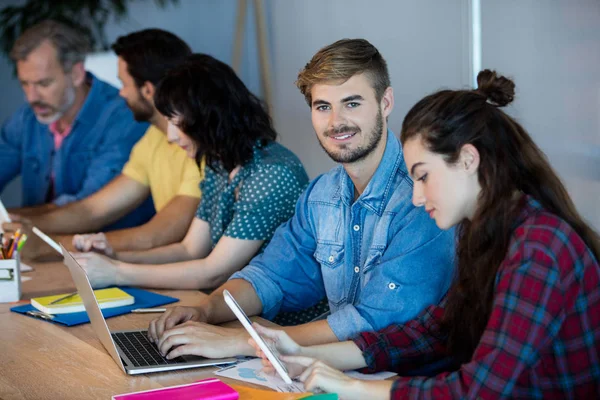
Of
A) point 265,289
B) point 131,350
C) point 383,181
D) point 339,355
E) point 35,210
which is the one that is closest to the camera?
point 339,355

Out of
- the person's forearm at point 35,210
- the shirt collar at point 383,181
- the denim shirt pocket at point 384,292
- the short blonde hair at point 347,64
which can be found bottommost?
the person's forearm at point 35,210

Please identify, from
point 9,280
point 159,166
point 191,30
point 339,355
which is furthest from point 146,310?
point 191,30

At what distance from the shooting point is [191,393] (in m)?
1.38

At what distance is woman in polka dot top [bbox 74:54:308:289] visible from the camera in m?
2.30

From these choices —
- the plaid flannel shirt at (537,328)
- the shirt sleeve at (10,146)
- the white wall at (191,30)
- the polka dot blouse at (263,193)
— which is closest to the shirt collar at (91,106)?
the shirt sleeve at (10,146)

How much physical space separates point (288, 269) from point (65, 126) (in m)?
2.09

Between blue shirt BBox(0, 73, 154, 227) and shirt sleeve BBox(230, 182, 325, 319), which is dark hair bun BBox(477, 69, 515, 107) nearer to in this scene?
shirt sleeve BBox(230, 182, 325, 319)

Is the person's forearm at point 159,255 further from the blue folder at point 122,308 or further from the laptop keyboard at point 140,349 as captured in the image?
the laptop keyboard at point 140,349

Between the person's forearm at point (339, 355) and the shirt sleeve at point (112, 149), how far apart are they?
211 centimetres

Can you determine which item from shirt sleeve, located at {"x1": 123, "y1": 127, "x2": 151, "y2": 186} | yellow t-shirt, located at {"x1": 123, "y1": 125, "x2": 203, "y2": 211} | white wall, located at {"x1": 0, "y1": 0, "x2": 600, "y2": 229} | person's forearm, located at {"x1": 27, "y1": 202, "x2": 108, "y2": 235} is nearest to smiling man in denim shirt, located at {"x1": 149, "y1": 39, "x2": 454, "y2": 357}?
white wall, located at {"x1": 0, "y1": 0, "x2": 600, "y2": 229}

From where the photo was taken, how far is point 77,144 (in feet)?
12.0

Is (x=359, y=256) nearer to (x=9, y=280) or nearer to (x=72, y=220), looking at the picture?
(x=9, y=280)

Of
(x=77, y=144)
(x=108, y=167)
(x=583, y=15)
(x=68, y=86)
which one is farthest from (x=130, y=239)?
(x=583, y=15)

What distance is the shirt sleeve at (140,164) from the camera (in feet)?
10.3
